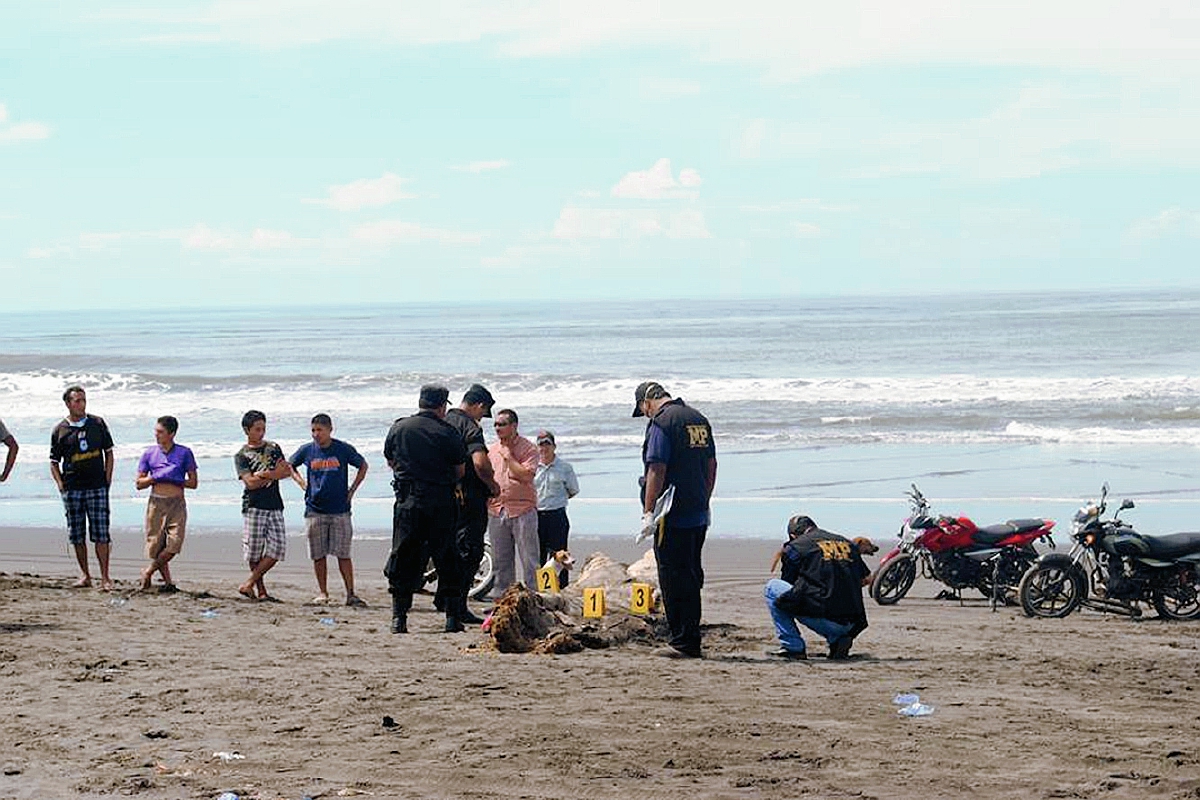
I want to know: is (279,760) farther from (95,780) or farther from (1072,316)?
(1072,316)

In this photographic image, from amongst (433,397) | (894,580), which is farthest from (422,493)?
(894,580)

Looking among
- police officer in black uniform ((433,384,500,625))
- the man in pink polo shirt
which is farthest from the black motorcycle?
police officer in black uniform ((433,384,500,625))

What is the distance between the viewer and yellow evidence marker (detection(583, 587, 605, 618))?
33.3 ft

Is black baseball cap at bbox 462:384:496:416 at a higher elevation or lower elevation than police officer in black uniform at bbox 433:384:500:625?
higher

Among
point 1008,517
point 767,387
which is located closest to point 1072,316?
point 767,387

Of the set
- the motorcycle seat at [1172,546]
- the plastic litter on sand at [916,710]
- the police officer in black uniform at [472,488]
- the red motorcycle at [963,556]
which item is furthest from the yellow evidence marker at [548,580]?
the motorcycle seat at [1172,546]

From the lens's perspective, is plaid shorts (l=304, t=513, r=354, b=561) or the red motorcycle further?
the red motorcycle

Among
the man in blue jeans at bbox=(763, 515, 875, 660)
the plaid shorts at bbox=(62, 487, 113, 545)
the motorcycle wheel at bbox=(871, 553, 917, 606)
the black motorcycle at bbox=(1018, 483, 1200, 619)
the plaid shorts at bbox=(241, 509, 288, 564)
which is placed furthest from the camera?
the motorcycle wheel at bbox=(871, 553, 917, 606)

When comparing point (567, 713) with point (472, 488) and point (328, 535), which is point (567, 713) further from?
point (328, 535)

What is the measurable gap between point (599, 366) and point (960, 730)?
4644 centimetres

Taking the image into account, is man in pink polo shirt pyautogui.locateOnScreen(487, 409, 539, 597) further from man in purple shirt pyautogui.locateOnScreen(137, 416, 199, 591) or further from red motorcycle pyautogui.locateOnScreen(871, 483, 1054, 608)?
red motorcycle pyautogui.locateOnScreen(871, 483, 1054, 608)

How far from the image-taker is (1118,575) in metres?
11.6

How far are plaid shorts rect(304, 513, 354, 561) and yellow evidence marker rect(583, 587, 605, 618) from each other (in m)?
2.53

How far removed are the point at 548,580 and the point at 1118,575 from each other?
4.28 metres
